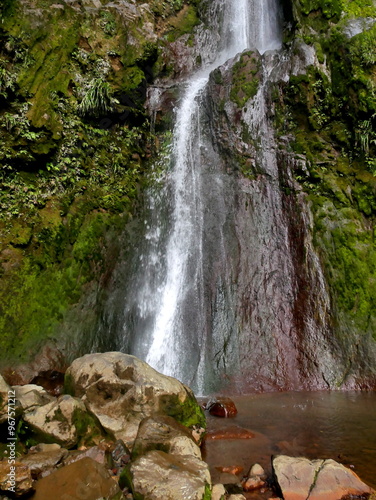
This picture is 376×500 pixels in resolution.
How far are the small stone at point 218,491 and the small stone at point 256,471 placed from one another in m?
0.61

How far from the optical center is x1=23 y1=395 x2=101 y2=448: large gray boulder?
4.75 meters

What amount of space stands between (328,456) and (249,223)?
7.79 metres

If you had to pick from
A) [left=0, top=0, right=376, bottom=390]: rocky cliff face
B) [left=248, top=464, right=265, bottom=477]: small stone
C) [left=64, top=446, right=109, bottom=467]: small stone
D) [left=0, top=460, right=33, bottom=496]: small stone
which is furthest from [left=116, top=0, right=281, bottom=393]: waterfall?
[left=0, top=460, right=33, bottom=496]: small stone

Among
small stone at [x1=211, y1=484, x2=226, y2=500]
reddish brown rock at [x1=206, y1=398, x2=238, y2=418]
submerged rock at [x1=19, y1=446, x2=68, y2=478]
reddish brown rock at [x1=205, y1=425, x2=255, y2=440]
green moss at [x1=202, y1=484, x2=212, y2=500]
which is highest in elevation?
reddish brown rock at [x1=206, y1=398, x2=238, y2=418]

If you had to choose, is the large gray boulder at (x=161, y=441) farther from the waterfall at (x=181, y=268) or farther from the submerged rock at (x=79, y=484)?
the waterfall at (x=181, y=268)

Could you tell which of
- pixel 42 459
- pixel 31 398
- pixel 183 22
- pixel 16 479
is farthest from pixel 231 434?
pixel 183 22

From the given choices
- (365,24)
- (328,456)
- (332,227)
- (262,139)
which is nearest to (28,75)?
(262,139)

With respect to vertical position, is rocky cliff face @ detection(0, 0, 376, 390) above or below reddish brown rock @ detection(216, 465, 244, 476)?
above

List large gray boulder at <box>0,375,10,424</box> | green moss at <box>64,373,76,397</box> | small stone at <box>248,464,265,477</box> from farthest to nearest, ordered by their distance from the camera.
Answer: green moss at <box>64,373,76,397</box>, large gray boulder at <box>0,375,10,424</box>, small stone at <box>248,464,265,477</box>

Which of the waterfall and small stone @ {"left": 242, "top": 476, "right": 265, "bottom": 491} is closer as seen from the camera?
small stone @ {"left": 242, "top": 476, "right": 265, "bottom": 491}

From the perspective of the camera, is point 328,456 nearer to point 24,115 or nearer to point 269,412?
point 269,412

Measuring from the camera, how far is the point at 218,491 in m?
3.85

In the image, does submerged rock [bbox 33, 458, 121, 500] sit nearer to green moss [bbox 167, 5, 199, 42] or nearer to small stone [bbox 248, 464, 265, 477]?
small stone [bbox 248, 464, 265, 477]

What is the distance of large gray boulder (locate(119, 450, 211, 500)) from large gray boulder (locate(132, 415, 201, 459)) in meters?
0.31
